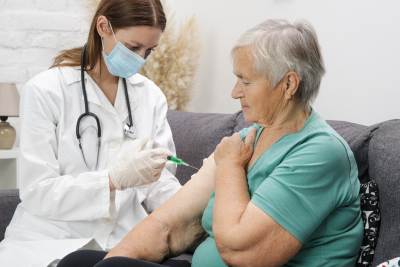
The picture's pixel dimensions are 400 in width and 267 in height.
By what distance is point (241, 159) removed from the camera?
118 cm

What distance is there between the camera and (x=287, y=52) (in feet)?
3.41

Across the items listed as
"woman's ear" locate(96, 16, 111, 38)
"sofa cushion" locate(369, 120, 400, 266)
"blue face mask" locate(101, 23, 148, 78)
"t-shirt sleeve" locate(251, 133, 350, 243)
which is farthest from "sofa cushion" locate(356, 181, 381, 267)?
"woman's ear" locate(96, 16, 111, 38)

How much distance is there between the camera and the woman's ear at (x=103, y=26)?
1538 mm

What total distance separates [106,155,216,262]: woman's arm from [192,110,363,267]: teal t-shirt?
176 millimetres

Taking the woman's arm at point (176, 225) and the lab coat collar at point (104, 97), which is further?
the lab coat collar at point (104, 97)

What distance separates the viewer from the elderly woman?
95cm

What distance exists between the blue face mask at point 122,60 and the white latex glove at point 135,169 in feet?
1.14

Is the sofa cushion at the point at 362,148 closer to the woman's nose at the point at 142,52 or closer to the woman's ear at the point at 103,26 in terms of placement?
the woman's nose at the point at 142,52

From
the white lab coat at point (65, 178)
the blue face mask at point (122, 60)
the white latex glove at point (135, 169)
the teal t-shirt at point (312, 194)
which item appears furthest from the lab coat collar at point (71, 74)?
the teal t-shirt at point (312, 194)

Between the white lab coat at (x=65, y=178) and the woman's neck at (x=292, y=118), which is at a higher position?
the woman's neck at (x=292, y=118)

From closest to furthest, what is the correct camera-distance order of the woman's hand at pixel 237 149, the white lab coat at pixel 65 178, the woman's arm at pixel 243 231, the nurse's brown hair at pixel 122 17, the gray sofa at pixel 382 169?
the woman's arm at pixel 243 231
the gray sofa at pixel 382 169
the woman's hand at pixel 237 149
the white lab coat at pixel 65 178
the nurse's brown hair at pixel 122 17

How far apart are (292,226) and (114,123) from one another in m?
0.92

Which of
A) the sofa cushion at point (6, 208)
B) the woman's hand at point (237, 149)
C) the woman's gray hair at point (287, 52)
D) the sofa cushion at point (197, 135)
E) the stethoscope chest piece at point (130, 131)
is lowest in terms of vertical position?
the sofa cushion at point (6, 208)

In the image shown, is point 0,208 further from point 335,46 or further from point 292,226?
point 335,46
